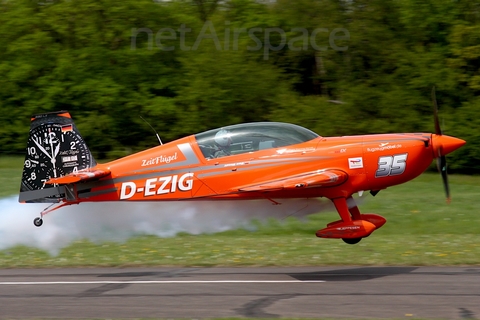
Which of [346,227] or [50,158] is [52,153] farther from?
[346,227]

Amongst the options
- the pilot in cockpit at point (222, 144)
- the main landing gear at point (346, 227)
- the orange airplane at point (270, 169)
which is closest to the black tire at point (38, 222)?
the orange airplane at point (270, 169)

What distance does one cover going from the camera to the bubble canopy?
36.3 feet

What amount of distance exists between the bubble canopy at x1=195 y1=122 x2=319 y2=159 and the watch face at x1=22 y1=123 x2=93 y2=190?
220cm

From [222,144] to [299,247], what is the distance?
3.05 m

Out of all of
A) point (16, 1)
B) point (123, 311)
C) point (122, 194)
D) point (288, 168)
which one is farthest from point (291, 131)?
point (16, 1)

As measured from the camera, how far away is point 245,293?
9.18 meters

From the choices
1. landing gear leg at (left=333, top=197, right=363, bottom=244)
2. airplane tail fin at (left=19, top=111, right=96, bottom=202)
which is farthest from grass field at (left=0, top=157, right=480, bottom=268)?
airplane tail fin at (left=19, top=111, right=96, bottom=202)

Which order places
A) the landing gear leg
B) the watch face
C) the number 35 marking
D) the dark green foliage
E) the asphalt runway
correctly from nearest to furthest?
the asphalt runway → the number 35 marking → the landing gear leg → the watch face → the dark green foliage

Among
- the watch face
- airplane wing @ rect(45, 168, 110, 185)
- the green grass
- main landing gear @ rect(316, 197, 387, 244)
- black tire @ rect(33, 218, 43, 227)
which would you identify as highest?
the watch face

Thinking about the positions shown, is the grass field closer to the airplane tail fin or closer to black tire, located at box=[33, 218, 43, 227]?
black tire, located at box=[33, 218, 43, 227]

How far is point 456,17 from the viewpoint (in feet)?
94.6

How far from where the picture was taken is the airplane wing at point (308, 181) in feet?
34.9

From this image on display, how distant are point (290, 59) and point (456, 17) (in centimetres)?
731

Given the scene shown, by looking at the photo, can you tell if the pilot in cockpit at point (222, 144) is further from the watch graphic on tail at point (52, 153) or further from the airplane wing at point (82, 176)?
the watch graphic on tail at point (52, 153)
